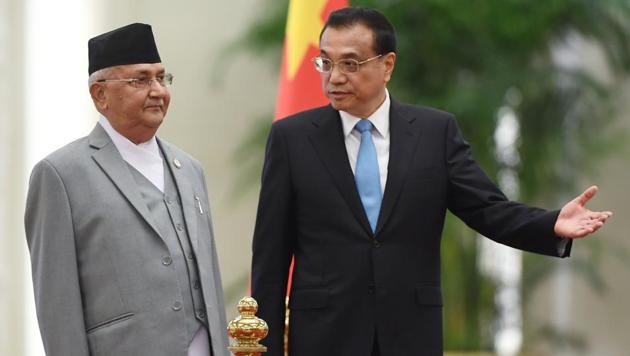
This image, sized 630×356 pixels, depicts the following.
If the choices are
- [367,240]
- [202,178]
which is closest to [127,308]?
[202,178]

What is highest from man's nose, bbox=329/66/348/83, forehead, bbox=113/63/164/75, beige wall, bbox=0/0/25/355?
forehead, bbox=113/63/164/75

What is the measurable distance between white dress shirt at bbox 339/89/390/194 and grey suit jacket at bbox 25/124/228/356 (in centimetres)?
75

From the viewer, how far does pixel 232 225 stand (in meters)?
9.02

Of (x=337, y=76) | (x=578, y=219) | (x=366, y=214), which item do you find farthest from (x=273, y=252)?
(x=578, y=219)

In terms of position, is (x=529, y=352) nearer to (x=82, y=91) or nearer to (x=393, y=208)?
(x=82, y=91)

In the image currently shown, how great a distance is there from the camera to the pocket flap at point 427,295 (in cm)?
409

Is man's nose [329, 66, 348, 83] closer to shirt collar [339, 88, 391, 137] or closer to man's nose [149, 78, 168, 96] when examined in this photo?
shirt collar [339, 88, 391, 137]

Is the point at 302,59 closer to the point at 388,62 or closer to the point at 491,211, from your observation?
the point at 388,62

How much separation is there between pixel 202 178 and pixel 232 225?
4999mm

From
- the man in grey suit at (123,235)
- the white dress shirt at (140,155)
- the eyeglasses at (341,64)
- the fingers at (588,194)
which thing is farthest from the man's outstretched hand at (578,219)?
the white dress shirt at (140,155)

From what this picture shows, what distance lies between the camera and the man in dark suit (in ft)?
13.4

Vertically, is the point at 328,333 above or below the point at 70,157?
below

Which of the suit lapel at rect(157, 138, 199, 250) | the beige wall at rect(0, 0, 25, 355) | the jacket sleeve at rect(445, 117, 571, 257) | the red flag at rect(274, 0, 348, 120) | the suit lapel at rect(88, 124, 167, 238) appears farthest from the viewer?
the beige wall at rect(0, 0, 25, 355)

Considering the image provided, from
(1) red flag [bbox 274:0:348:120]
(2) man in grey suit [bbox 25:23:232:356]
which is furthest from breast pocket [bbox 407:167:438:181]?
(1) red flag [bbox 274:0:348:120]
